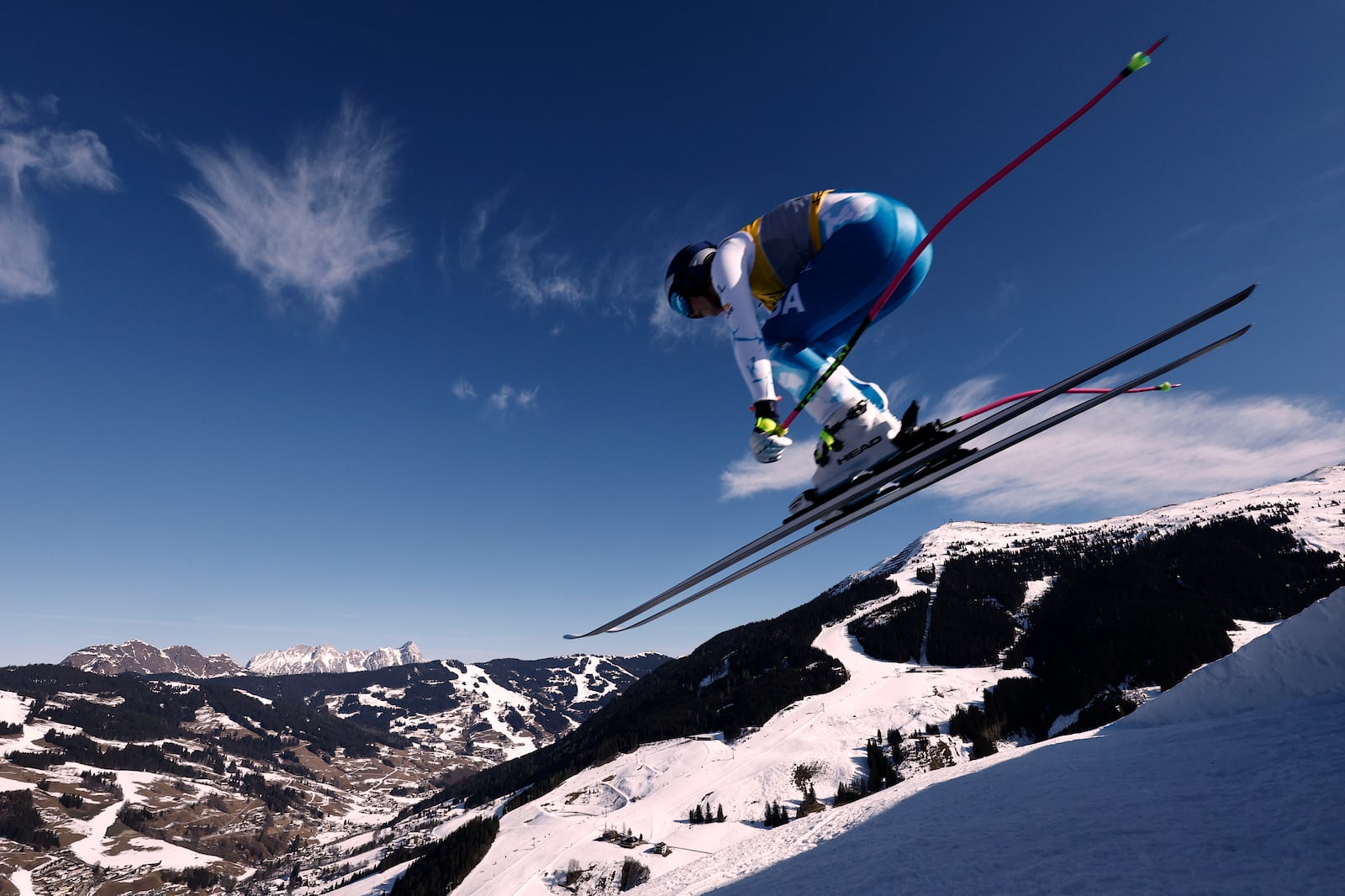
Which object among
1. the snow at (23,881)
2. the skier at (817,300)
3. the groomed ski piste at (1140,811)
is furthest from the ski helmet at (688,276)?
the snow at (23,881)

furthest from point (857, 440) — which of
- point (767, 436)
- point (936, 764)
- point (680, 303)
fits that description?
point (936, 764)

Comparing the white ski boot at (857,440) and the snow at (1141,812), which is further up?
the white ski boot at (857,440)

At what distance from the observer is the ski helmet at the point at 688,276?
4.13 meters

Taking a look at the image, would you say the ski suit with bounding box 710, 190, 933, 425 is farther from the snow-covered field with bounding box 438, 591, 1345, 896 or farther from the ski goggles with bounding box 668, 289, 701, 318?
the snow-covered field with bounding box 438, 591, 1345, 896

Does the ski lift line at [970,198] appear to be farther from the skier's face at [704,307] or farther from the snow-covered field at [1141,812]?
the snow-covered field at [1141,812]

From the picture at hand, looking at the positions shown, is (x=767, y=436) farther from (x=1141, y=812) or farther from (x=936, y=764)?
(x=936, y=764)

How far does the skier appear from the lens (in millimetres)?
3635

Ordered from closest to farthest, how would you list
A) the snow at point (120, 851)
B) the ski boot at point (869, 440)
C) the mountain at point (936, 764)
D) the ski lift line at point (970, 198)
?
the ski lift line at point (970, 198)
the ski boot at point (869, 440)
the mountain at point (936, 764)
the snow at point (120, 851)

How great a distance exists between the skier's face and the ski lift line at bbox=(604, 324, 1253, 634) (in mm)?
1876

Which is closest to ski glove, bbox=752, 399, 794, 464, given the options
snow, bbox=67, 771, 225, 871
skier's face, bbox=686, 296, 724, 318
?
skier's face, bbox=686, 296, 724, 318

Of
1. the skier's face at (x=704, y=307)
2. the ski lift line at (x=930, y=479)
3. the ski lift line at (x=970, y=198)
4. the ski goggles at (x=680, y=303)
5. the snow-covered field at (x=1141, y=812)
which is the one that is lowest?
the snow-covered field at (x=1141, y=812)

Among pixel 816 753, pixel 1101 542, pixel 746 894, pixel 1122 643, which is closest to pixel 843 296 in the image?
pixel 746 894

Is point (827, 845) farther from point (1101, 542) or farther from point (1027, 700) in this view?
point (1101, 542)

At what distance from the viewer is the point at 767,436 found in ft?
11.5
